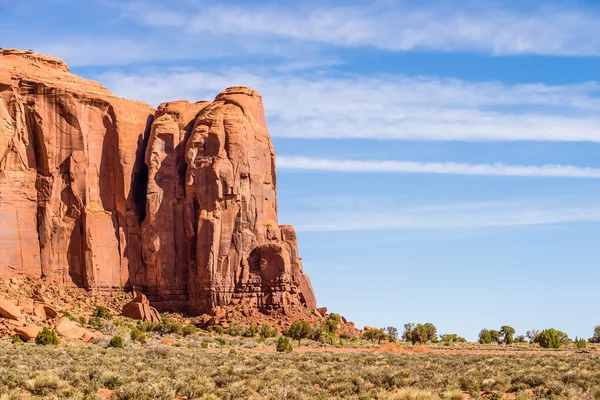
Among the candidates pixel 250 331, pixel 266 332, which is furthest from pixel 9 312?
pixel 266 332

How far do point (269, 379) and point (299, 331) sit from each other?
1591 inches

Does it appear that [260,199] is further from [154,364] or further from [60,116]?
[154,364]

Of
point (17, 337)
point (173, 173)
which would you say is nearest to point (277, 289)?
point (173, 173)

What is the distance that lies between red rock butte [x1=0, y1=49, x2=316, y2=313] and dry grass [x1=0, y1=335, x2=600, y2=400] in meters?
40.3

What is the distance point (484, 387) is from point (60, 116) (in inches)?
2355

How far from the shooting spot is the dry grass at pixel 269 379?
25.0 metres

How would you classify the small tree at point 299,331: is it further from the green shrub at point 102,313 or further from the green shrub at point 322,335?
the green shrub at point 102,313

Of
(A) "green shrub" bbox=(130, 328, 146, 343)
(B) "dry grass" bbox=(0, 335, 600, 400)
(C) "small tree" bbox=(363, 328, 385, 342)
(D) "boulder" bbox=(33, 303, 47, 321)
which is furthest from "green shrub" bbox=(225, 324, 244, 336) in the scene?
(B) "dry grass" bbox=(0, 335, 600, 400)

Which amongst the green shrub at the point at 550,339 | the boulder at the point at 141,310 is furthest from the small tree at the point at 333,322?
the green shrub at the point at 550,339

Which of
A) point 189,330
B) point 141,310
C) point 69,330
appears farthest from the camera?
point 141,310

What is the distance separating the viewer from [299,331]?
227ft

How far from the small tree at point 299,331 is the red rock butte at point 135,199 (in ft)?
23.6

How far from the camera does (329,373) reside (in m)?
31.4

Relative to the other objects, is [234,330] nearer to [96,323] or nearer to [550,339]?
[96,323]
